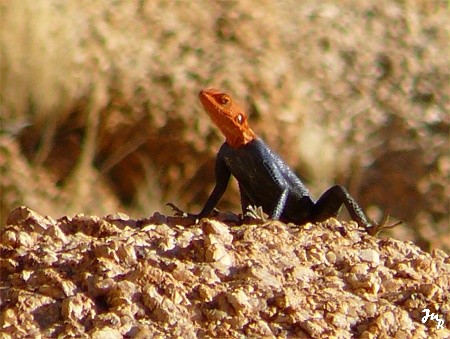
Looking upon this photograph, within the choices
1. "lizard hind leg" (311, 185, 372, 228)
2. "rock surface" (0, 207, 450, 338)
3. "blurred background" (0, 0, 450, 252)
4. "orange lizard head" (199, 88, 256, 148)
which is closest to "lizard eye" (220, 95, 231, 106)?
"orange lizard head" (199, 88, 256, 148)

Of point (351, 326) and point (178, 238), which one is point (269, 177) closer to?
point (178, 238)

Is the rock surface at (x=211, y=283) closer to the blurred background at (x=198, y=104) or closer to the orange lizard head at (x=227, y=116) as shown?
the orange lizard head at (x=227, y=116)

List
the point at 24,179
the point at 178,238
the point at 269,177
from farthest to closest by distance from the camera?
the point at 24,179 < the point at 269,177 < the point at 178,238

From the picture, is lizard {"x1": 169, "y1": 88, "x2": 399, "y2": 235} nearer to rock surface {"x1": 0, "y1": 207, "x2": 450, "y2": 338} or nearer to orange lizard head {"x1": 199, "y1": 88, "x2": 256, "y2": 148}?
orange lizard head {"x1": 199, "y1": 88, "x2": 256, "y2": 148}

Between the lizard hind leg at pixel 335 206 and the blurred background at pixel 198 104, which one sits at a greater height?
the lizard hind leg at pixel 335 206

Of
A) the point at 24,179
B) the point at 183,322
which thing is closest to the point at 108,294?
the point at 183,322

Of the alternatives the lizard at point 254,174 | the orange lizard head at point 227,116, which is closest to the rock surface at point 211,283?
the lizard at point 254,174

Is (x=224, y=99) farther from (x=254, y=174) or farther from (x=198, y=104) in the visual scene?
(x=198, y=104)
